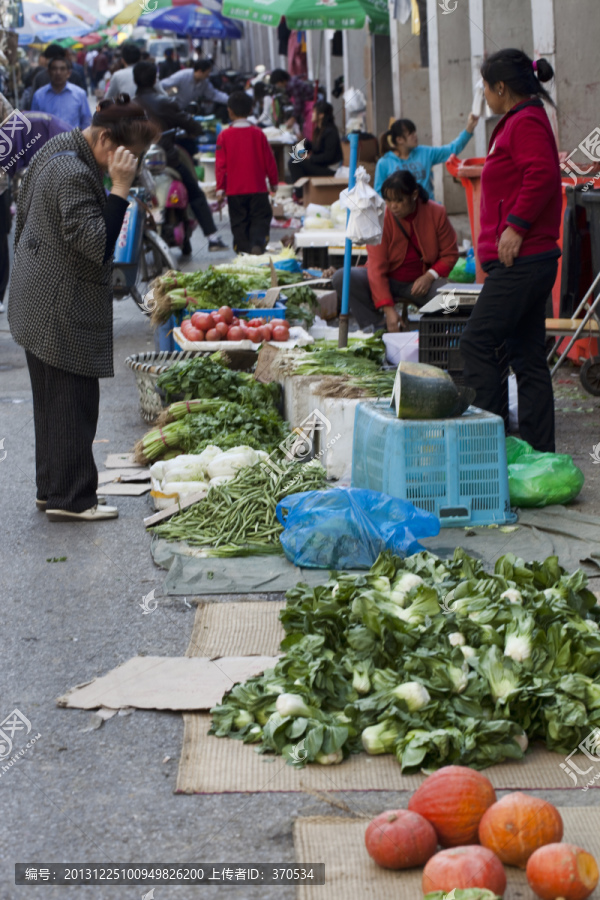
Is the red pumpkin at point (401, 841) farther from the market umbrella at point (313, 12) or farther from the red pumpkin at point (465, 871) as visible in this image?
the market umbrella at point (313, 12)

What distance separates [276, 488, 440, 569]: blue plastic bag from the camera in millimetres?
4723

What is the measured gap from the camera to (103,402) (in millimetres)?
8344

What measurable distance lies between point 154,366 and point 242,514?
2281mm

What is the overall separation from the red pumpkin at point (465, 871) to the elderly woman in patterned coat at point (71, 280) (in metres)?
3.44

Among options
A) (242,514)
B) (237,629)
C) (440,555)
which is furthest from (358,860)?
(242,514)

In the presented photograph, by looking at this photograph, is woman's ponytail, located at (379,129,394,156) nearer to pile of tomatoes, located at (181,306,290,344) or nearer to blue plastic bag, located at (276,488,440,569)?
pile of tomatoes, located at (181,306,290,344)

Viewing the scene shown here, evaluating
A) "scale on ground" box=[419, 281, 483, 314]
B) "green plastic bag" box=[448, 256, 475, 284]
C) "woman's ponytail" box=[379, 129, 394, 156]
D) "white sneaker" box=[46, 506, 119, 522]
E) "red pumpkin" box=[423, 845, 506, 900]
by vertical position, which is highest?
"woman's ponytail" box=[379, 129, 394, 156]

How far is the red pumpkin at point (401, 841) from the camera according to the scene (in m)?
2.59

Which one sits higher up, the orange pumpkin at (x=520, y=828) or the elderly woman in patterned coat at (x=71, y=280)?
the elderly woman in patterned coat at (x=71, y=280)

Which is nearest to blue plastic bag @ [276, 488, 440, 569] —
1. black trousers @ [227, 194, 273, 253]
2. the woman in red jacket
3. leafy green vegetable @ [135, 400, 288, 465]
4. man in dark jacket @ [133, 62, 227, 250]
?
leafy green vegetable @ [135, 400, 288, 465]

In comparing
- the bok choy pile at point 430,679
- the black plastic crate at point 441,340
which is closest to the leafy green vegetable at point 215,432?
the black plastic crate at point 441,340

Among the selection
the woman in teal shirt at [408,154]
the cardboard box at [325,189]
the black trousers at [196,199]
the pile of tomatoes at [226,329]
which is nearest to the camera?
the pile of tomatoes at [226,329]

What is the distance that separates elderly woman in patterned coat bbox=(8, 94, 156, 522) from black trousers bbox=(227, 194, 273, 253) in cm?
771

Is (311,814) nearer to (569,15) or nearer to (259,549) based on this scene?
(259,549)
